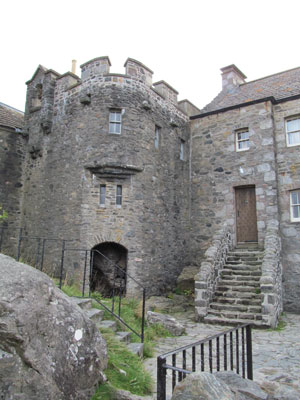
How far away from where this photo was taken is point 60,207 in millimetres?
12820

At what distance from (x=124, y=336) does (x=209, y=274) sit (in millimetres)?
4856

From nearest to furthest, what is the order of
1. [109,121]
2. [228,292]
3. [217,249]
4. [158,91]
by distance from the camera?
[228,292], [217,249], [109,121], [158,91]

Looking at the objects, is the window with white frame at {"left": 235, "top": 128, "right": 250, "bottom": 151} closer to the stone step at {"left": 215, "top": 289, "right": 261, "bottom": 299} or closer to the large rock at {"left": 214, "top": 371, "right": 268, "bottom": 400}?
the stone step at {"left": 215, "top": 289, "right": 261, "bottom": 299}

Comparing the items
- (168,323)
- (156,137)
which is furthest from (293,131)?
(168,323)

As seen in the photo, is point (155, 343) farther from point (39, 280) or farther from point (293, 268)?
point (293, 268)

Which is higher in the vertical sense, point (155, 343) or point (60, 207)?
point (60, 207)

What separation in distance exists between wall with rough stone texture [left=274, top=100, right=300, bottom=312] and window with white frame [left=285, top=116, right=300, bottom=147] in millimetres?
156

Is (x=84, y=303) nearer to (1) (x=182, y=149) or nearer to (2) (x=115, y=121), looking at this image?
(2) (x=115, y=121)

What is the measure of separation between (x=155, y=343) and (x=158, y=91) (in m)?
10.7

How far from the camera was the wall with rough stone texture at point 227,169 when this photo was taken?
13.5 meters

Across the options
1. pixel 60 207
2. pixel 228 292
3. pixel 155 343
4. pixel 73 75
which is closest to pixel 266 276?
pixel 228 292

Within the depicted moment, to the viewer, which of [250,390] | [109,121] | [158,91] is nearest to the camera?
[250,390]

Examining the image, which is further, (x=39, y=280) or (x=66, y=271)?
(x=66, y=271)

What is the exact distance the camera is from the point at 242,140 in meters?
14.5
